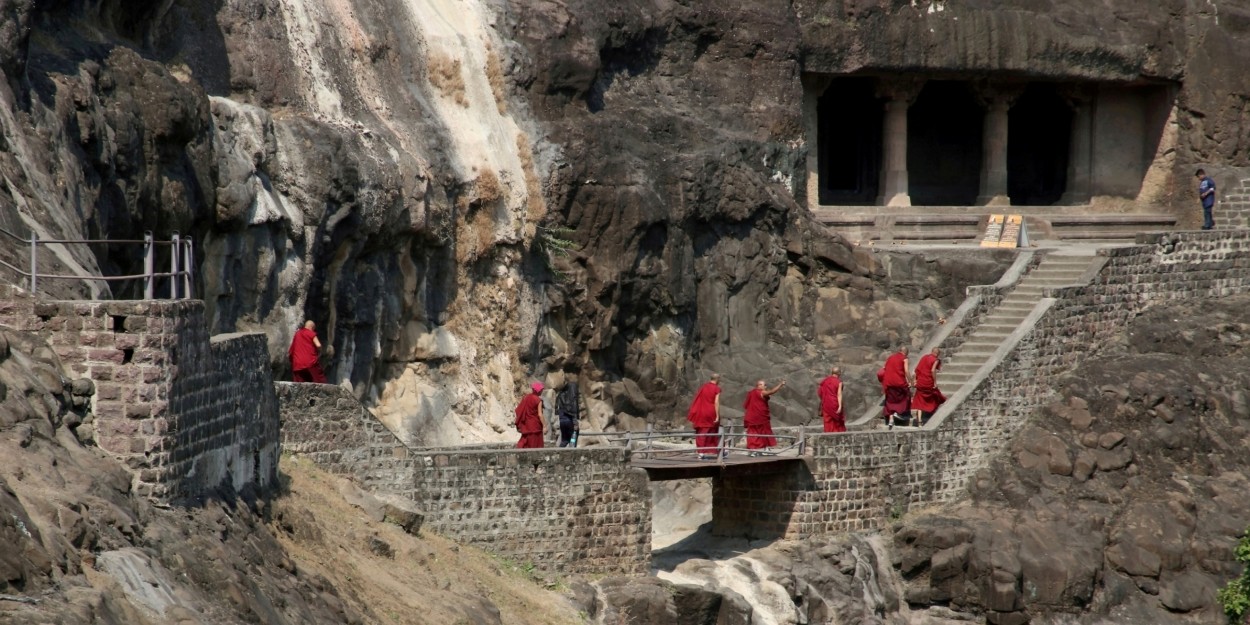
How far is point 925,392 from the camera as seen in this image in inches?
1048

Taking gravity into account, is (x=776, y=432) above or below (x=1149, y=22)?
below

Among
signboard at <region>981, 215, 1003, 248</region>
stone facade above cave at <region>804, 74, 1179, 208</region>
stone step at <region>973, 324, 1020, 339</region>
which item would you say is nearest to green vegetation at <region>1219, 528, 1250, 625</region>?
stone step at <region>973, 324, 1020, 339</region>

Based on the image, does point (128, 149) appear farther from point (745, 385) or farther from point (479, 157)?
point (745, 385)

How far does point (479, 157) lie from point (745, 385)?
536 cm

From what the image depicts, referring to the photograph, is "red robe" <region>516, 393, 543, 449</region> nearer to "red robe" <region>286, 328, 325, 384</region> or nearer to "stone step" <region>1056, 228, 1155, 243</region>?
"red robe" <region>286, 328, 325, 384</region>

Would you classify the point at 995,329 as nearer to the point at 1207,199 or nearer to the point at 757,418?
the point at 757,418

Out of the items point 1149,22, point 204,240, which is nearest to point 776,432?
point 204,240

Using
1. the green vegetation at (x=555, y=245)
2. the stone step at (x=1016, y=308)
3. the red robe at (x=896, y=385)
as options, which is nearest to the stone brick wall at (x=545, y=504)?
the red robe at (x=896, y=385)

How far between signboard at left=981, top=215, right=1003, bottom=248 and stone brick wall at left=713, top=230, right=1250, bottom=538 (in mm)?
2513

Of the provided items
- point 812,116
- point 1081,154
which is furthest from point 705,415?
point 1081,154

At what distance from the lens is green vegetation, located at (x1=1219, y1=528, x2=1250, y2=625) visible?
25688mm

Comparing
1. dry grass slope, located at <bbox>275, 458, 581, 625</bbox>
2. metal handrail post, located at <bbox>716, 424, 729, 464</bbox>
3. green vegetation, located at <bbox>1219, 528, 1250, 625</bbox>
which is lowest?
green vegetation, located at <bbox>1219, 528, 1250, 625</bbox>

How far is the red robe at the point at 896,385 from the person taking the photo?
26219 mm

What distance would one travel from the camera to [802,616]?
2373 cm
